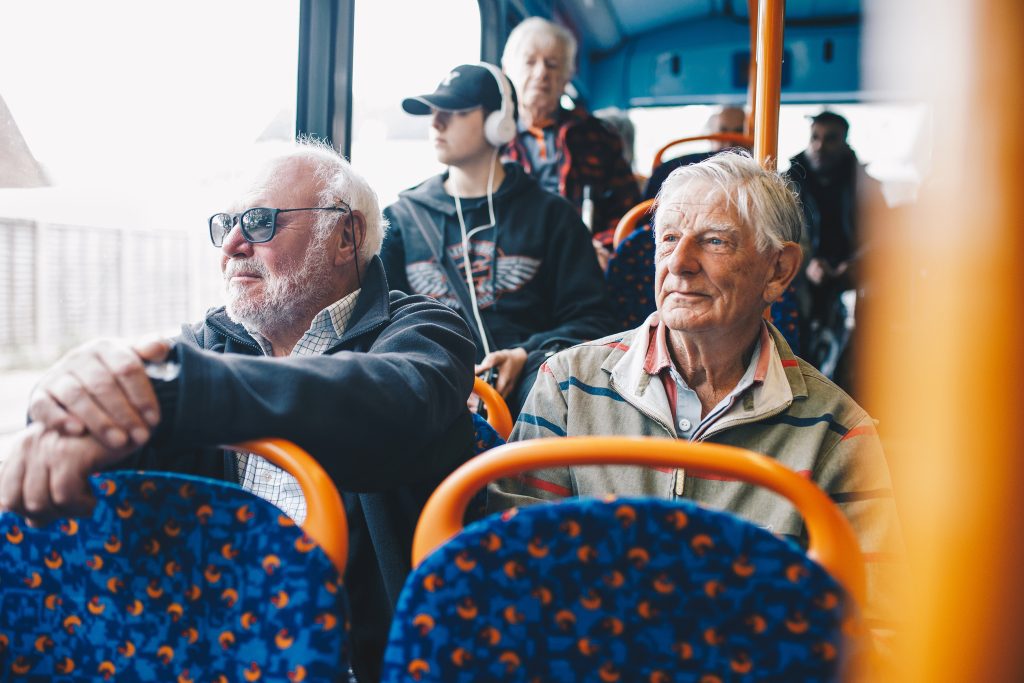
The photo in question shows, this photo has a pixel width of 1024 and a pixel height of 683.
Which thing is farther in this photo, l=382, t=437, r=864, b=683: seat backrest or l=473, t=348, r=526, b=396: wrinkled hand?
l=473, t=348, r=526, b=396: wrinkled hand

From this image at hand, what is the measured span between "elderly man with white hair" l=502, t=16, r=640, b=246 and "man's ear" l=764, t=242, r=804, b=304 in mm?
1367

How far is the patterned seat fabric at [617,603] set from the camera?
66 cm

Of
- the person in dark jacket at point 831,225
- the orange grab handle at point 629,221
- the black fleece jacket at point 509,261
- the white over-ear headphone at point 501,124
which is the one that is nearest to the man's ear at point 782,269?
the orange grab handle at point 629,221

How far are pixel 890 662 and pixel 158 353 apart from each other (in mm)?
846

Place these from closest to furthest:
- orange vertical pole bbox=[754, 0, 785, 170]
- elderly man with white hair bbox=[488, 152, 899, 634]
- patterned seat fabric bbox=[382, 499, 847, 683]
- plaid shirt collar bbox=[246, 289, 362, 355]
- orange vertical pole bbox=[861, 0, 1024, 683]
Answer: orange vertical pole bbox=[861, 0, 1024, 683]
patterned seat fabric bbox=[382, 499, 847, 683]
elderly man with white hair bbox=[488, 152, 899, 634]
plaid shirt collar bbox=[246, 289, 362, 355]
orange vertical pole bbox=[754, 0, 785, 170]

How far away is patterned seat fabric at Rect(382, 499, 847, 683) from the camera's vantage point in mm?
656

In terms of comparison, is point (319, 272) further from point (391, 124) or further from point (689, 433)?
point (391, 124)

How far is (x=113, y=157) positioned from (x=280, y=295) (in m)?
0.67

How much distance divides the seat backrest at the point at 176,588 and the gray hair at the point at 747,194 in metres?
0.95

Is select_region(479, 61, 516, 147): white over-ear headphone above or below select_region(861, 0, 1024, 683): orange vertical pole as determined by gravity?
above

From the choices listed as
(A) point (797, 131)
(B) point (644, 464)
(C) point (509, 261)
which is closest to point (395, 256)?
(C) point (509, 261)

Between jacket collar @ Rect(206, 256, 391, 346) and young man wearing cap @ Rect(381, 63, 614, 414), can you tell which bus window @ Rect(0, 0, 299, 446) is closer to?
jacket collar @ Rect(206, 256, 391, 346)

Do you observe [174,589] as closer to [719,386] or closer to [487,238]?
[719,386]

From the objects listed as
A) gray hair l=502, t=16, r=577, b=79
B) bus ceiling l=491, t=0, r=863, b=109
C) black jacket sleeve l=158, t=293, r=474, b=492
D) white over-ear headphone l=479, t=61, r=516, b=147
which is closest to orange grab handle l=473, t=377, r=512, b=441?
black jacket sleeve l=158, t=293, r=474, b=492
